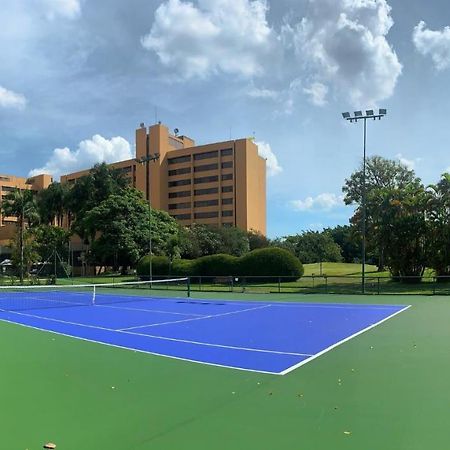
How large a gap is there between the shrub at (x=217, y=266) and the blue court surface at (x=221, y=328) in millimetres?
20322

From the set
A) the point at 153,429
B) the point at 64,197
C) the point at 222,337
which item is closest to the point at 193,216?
the point at 64,197

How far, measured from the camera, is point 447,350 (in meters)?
10.4

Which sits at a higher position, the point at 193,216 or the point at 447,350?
the point at 193,216

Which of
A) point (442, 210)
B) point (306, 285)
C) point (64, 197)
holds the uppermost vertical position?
point (64, 197)

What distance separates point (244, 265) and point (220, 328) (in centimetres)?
2774

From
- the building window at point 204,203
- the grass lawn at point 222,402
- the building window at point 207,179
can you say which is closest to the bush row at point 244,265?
the grass lawn at point 222,402

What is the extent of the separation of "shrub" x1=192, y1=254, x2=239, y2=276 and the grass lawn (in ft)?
107

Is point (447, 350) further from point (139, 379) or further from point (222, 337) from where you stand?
point (139, 379)

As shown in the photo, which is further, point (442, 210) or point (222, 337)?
point (442, 210)

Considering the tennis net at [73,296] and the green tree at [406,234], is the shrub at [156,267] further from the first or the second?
the green tree at [406,234]

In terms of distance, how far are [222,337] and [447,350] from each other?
5270mm

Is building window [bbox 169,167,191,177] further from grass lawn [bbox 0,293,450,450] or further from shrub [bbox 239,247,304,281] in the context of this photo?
grass lawn [bbox 0,293,450,450]

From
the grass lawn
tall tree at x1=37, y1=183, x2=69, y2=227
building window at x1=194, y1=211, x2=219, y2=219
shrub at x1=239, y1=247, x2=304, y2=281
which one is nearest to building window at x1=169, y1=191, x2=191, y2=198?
building window at x1=194, y1=211, x2=219, y2=219

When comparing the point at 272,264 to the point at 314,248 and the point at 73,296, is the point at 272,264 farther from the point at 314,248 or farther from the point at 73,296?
the point at 314,248
